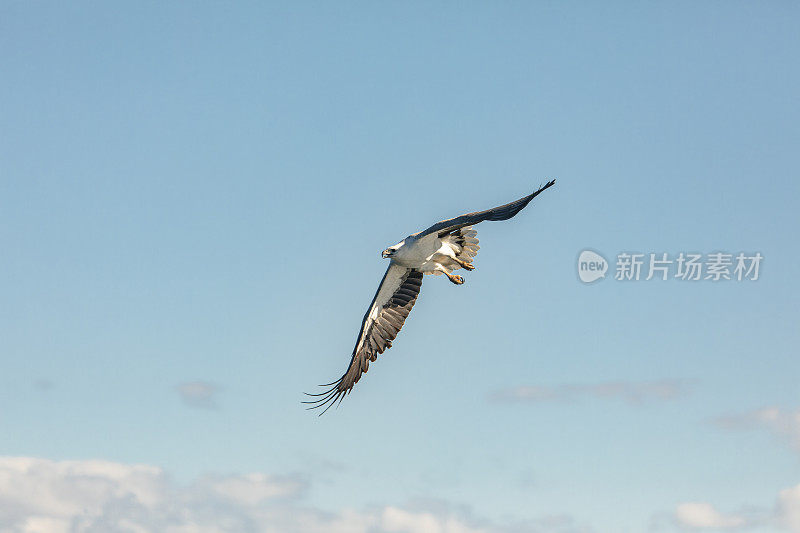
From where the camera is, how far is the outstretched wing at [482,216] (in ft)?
62.4

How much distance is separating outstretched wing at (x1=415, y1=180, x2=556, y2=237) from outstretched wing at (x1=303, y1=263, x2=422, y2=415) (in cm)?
255

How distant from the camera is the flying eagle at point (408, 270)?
20359mm

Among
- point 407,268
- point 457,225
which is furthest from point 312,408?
point 457,225

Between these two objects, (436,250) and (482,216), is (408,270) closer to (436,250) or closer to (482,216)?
(436,250)

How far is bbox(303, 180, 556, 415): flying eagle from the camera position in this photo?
66.8ft

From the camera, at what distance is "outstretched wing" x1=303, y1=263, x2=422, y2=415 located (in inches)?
926

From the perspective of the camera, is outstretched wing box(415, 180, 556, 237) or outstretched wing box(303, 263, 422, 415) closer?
outstretched wing box(415, 180, 556, 237)

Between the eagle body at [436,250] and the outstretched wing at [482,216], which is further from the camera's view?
the eagle body at [436,250]

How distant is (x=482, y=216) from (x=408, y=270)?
447 cm

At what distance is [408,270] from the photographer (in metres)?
23.7

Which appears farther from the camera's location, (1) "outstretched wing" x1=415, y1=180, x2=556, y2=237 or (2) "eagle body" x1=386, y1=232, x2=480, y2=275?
(2) "eagle body" x1=386, y1=232, x2=480, y2=275

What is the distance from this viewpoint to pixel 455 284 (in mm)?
22219

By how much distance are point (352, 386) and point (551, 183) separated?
804 centimetres

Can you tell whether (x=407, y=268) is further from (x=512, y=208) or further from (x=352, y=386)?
(x=512, y=208)
